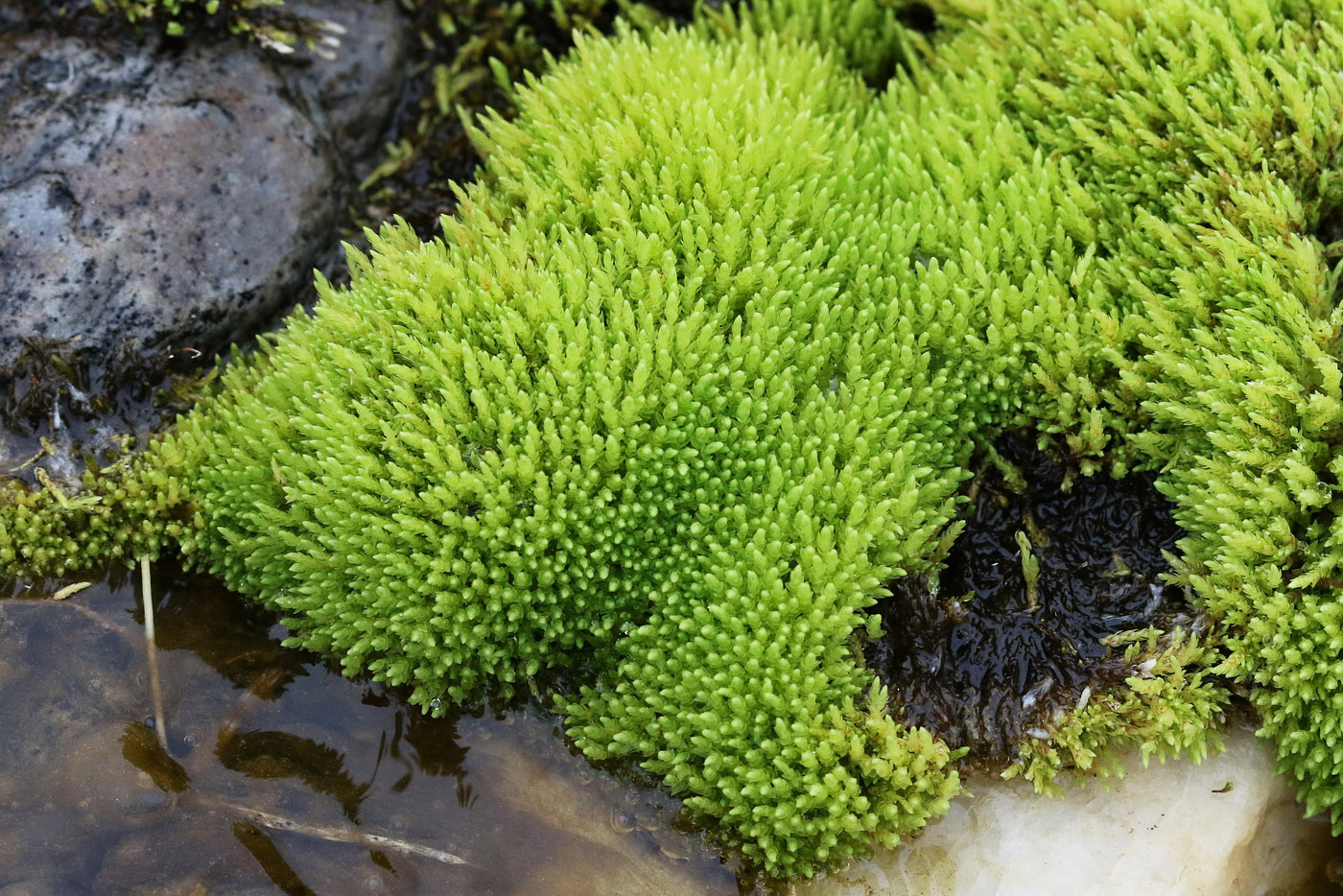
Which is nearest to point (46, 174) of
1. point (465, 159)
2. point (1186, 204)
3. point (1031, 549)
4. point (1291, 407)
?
point (465, 159)

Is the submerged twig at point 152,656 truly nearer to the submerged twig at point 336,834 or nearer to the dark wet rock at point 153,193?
the submerged twig at point 336,834

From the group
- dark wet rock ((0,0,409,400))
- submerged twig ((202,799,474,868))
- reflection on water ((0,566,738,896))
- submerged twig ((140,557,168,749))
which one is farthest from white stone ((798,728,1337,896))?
dark wet rock ((0,0,409,400))

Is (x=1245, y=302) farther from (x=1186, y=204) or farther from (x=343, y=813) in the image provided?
(x=343, y=813)

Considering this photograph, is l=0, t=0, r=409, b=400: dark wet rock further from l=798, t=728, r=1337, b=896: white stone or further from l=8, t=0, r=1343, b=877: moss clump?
l=798, t=728, r=1337, b=896: white stone

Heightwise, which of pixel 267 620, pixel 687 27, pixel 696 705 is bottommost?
pixel 267 620

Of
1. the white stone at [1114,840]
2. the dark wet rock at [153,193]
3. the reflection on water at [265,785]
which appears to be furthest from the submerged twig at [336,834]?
the dark wet rock at [153,193]
